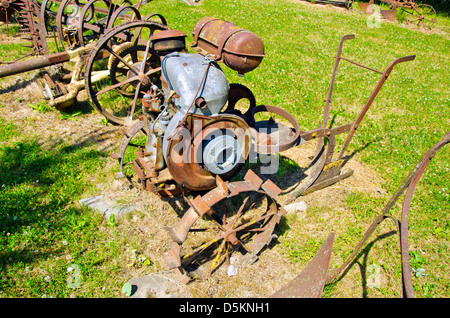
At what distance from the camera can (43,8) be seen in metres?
6.14

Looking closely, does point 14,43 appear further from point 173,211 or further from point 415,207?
point 415,207

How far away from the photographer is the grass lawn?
3225 mm

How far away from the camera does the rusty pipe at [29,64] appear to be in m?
4.20

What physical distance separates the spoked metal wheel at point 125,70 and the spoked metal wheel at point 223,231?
1.75 meters

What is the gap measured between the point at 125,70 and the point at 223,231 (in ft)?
11.4

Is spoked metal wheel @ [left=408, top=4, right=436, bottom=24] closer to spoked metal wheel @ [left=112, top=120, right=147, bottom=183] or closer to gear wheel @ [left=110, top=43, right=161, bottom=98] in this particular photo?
gear wheel @ [left=110, top=43, right=161, bottom=98]

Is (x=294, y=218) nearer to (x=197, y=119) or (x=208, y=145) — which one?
(x=208, y=145)

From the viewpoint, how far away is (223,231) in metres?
3.39

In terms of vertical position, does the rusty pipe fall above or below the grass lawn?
above

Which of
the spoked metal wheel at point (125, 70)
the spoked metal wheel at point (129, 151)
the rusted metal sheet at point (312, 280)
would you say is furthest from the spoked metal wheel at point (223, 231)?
the spoked metal wheel at point (125, 70)

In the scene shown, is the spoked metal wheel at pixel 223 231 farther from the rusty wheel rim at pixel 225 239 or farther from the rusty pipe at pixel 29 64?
the rusty pipe at pixel 29 64

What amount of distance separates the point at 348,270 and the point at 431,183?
8.05ft

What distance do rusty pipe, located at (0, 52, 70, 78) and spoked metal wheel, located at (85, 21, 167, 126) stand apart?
1.56ft

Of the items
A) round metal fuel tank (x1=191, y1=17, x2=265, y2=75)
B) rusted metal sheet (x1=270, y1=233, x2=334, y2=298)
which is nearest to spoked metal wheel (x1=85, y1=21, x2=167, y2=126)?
round metal fuel tank (x1=191, y1=17, x2=265, y2=75)
